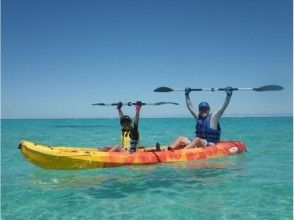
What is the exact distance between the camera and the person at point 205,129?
536 inches

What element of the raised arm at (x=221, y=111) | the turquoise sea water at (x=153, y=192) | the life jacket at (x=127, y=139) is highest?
the raised arm at (x=221, y=111)

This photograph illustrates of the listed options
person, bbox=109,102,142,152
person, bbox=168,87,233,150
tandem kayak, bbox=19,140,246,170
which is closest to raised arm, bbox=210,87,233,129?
person, bbox=168,87,233,150

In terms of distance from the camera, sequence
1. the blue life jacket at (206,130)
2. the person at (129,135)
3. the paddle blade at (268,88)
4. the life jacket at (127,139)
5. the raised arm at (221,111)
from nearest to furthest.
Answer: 1. the person at (129,135)
2. the life jacket at (127,139)
3. the raised arm at (221,111)
4. the blue life jacket at (206,130)
5. the paddle blade at (268,88)

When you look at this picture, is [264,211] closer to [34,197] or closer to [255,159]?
[34,197]

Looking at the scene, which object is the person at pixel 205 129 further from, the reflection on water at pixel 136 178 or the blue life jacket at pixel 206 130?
the reflection on water at pixel 136 178

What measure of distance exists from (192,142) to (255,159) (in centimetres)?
360

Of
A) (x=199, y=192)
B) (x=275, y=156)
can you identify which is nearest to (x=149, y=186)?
(x=199, y=192)

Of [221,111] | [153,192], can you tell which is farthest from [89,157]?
[221,111]

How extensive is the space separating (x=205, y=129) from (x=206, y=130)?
8 cm

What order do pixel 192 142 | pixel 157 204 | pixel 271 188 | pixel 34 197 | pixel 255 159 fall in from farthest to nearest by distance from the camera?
pixel 255 159 → pixel 192 142 → pixel 271 188 → pixel 34 197 → pixel 157 204

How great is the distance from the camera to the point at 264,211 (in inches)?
306

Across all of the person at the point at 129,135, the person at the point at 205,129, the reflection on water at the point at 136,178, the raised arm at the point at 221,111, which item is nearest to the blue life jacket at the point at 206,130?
the person at the point at 205,129

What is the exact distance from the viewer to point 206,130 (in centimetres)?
1411

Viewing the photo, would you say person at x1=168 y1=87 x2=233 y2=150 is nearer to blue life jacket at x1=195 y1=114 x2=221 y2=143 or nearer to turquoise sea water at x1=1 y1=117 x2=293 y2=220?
blue life jacket at x1=195 y1=114 x2=221 y2=143
